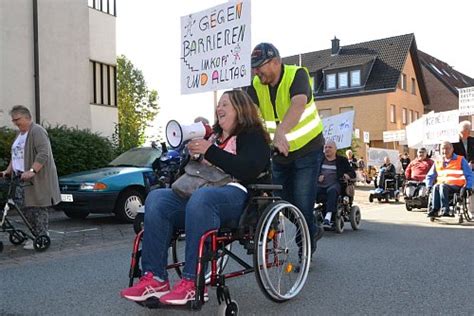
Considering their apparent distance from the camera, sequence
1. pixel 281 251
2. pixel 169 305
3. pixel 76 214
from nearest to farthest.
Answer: pixel 169 305, pixel 281 251, pixel 76 214

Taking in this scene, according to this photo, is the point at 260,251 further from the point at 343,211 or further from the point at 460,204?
the point at 460,204

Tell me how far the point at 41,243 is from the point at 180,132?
149 inches

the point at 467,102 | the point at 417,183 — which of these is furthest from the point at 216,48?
the point at 467,102

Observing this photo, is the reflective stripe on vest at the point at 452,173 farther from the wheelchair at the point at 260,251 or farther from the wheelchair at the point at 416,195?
the wheelchair at the point at 260,251

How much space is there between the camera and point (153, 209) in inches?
140

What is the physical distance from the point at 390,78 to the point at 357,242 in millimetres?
33454

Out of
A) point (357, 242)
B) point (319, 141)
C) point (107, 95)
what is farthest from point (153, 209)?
point (107, 95)

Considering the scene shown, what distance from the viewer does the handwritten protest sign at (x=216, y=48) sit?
759cm

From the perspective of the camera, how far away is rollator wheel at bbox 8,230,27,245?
6.80 m

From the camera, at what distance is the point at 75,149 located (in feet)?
42.4

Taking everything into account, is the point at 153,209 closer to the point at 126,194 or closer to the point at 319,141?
the point at 319,141

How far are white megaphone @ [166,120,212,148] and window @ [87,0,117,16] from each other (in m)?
15.6

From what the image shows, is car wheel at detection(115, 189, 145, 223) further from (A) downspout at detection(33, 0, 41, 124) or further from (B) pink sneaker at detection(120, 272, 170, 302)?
(A) downspout at detection(33, 0, 41, 124)

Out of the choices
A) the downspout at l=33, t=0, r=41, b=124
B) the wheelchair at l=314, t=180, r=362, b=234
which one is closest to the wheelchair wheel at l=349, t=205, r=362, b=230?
the wheelchair at l=314, t=180, r=362, b=234
